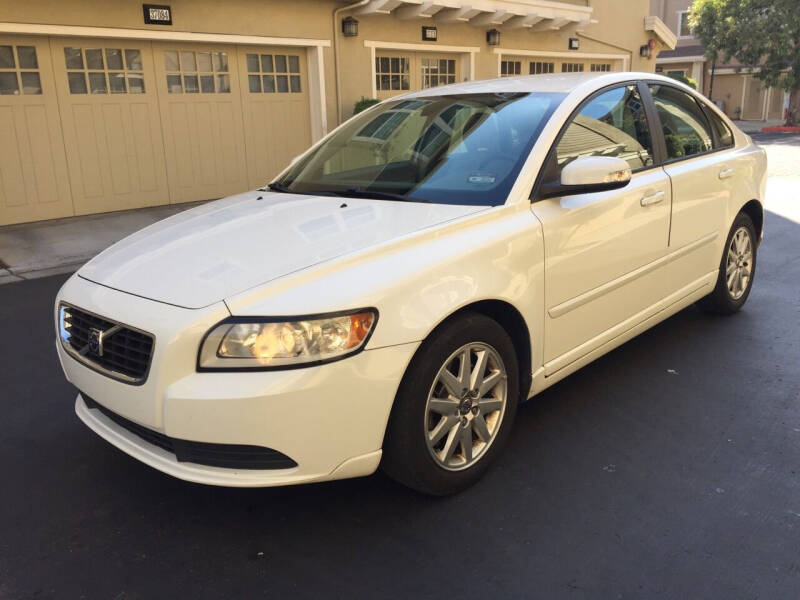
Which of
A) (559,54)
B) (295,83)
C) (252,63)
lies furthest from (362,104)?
(559,54)

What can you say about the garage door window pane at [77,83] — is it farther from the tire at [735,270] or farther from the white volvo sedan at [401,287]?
the tire at [735,270]

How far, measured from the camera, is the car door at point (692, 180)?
4.11 m

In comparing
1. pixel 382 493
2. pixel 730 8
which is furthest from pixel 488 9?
pixel 730 8

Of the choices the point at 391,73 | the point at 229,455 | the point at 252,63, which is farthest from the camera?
the point at 391,73

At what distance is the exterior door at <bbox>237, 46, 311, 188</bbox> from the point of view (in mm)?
10594

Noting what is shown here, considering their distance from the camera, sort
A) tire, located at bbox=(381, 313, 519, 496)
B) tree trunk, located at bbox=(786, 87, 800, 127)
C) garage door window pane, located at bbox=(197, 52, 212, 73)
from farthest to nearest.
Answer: tree trunk, located at bbox=(786, 87, 800, 127) < garage door window pane, located at bbox=(197, 52, 212, 73) < tire, located at bbox=(381, 313, 519, 496)

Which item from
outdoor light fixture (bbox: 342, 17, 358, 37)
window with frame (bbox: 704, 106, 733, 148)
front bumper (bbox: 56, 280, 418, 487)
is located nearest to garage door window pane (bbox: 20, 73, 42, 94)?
outdoor light fixture (bbox: 342, 17, 358, 37)

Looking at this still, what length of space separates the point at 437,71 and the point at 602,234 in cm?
1077

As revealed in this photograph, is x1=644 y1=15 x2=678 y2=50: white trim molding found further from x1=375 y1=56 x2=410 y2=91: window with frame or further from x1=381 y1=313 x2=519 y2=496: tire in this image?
x1=381 y1=313 x2=519 y2=496: tire

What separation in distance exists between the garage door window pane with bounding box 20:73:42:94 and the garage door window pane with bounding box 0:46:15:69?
16 centimetres

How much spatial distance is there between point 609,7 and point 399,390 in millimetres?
16956

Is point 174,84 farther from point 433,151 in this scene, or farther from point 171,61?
point 433,151

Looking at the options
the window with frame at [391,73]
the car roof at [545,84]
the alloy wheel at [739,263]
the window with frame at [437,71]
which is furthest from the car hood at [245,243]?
the window with frame at [437,71]

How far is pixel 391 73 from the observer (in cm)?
1260
